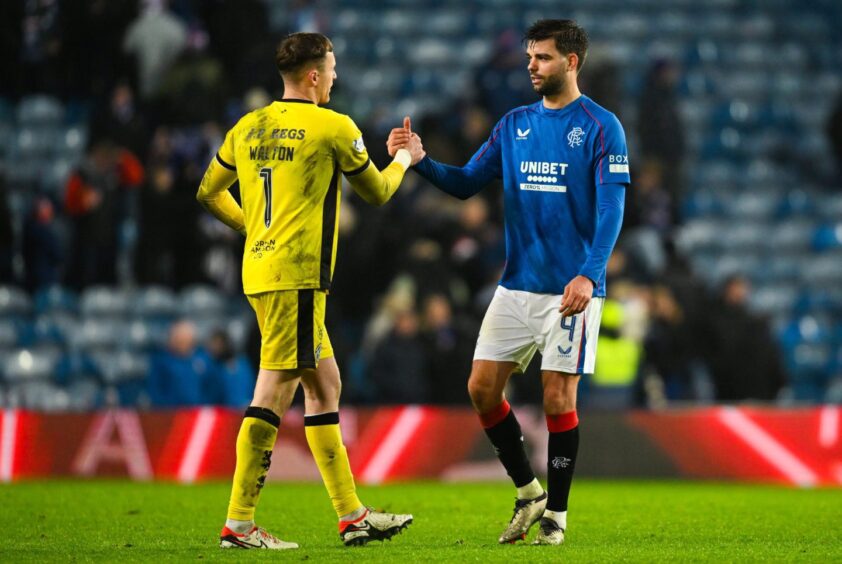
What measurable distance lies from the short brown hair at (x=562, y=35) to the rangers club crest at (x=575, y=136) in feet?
0.98

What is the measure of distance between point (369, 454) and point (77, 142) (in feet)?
20.2

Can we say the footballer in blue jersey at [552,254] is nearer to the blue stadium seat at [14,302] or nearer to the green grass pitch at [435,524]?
the green grass pitch at [435,524]

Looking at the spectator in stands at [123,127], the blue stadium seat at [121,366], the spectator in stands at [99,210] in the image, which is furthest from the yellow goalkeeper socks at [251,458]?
the spectator in stands at [123,127]

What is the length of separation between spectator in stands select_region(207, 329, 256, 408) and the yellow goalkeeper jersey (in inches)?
269

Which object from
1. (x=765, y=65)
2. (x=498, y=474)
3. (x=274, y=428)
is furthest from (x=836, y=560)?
(x=765, y=65)

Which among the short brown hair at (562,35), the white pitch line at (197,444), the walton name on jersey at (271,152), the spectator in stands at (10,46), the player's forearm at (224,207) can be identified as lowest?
the white pitch line at (197,444)

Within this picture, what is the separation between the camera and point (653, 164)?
52.1ft

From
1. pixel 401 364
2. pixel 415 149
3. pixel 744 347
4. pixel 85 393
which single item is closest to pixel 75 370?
pixel 85 393

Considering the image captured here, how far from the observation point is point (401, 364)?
13.1m

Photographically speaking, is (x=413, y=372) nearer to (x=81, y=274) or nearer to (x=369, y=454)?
(x=369, y=454)

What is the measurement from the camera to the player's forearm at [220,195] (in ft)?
21.9

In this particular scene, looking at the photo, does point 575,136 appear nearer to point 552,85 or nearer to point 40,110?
point 552,85

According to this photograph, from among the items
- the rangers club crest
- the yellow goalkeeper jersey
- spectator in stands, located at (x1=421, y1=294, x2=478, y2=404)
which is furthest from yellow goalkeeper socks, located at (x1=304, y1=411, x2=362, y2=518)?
spectator in stands, located at (x1=421, y1=294, x2=478, y2=404)

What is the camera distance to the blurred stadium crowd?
1366 centimetres
